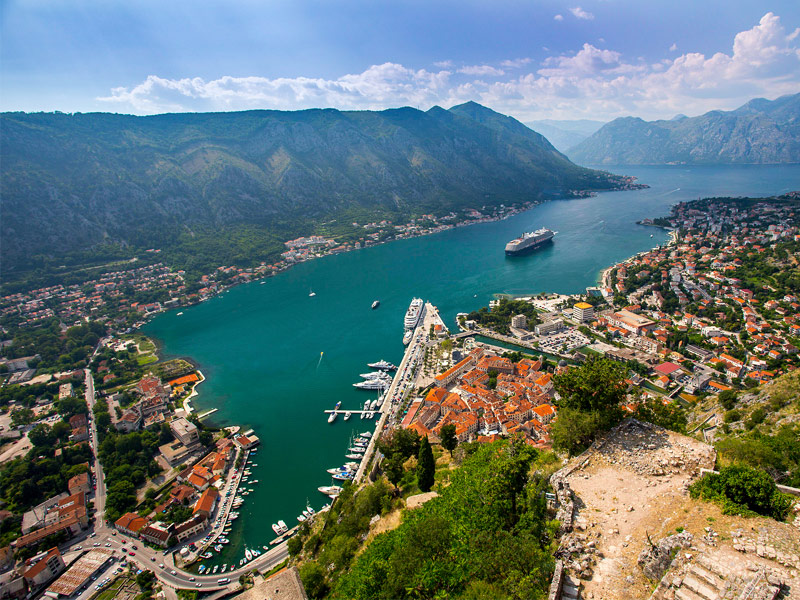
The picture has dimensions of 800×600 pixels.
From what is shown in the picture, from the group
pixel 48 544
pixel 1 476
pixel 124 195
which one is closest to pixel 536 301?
pixel 48 544

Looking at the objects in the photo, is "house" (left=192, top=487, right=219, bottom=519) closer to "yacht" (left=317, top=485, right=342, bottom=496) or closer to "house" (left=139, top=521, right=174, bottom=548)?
"house" (left=139, top=521, right=174, bottom=548)

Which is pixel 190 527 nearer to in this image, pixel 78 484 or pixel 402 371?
pixel 78 484

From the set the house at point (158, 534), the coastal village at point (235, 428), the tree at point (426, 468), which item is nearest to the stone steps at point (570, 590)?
the coastal village at point (235, 428)

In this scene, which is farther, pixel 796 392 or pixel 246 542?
pixel 246 542

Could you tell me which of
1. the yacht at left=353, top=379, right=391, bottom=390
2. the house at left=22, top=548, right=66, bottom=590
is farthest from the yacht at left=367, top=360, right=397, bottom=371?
the house at left=22, top=548, right=66, bottom=590

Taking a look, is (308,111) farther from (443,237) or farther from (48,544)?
(48,544)

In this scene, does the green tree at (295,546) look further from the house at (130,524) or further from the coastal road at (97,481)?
the coastal road at (97,481)
